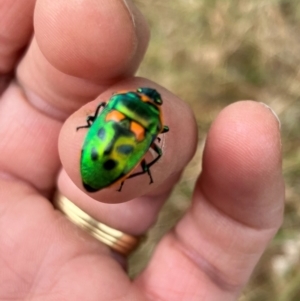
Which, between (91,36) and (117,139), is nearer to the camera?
(117,139)

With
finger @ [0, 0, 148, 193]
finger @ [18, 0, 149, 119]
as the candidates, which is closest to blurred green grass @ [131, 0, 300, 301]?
finger @ [0, 0, 148, 193]

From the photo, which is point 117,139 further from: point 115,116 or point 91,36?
point 91,36

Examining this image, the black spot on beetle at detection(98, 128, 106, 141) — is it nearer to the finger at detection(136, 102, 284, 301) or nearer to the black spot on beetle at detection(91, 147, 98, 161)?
the black spot on beetle at detection(91, 147, 98, 161)

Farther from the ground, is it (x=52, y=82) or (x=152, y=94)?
(x=152, y=94)

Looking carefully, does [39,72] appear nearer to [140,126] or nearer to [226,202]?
[140,126]

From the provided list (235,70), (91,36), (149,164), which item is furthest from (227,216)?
(235,70)

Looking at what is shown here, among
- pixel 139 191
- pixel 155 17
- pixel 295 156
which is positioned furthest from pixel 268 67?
pixel 139 191
